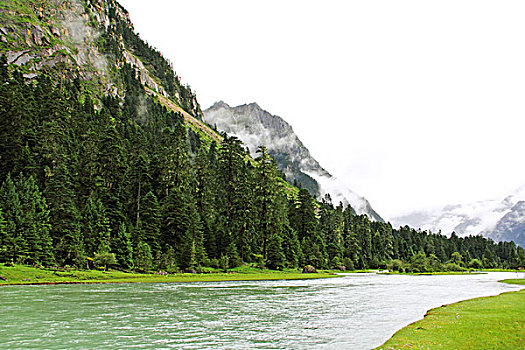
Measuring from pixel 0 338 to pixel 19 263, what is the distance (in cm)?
3806

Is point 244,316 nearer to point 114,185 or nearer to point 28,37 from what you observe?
point 114,185

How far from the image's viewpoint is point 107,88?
647 feet

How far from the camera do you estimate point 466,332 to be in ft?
57.7

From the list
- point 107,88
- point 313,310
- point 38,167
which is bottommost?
point 313,310

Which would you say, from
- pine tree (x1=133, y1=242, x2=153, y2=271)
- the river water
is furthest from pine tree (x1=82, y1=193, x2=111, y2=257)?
the river water

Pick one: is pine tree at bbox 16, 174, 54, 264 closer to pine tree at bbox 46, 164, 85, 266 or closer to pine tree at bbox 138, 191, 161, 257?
pine tree at bbox 46, 164, 85, 266

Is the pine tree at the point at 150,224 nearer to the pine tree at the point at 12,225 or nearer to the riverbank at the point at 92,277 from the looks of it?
the riverbank at the point at 92,277

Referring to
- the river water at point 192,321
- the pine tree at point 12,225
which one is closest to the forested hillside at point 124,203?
the pine tree at point 12,225

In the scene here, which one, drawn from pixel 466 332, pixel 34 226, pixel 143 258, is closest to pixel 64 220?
pixel 34 226

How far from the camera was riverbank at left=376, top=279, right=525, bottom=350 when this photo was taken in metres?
15.2

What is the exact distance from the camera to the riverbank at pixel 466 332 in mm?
15219

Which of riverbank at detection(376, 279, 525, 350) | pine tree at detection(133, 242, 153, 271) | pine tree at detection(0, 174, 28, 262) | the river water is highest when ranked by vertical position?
pine tree at detection(0, 174, 28, 262)

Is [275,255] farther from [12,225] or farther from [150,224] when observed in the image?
[12,225]

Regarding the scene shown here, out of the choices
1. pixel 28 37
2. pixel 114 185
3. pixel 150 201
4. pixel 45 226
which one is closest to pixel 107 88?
pixel 28 37
